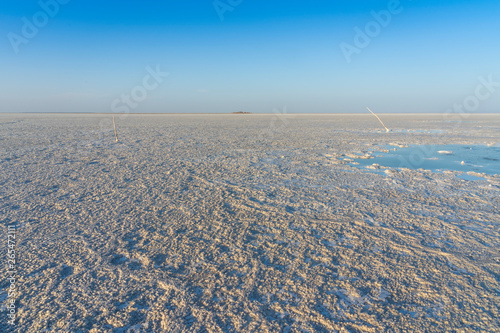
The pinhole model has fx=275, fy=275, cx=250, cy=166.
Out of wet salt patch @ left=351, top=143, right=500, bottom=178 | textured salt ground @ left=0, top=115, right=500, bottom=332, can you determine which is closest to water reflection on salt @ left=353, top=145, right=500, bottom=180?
wet salt patch @ left=351, top=143, right=500, bottom=178

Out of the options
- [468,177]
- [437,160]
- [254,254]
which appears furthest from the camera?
[437,160]

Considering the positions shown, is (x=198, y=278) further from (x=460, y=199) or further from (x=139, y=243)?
(x=460, y=199)

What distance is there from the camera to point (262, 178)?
17.1 ft

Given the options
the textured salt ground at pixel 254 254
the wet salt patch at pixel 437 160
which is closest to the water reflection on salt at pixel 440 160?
the wet salt patch at pixel 437 160

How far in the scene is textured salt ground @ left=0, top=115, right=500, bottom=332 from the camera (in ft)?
5.78

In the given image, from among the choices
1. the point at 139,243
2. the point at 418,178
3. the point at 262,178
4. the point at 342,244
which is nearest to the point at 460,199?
the point at 418,178

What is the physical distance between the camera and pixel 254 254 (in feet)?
8.30

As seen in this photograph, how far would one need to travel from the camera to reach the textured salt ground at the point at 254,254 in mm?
1763

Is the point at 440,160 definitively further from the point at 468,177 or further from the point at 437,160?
the point at 468,177

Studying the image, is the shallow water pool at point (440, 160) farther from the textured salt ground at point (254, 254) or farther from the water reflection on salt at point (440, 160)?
the textured salt ground at point (254, 254)

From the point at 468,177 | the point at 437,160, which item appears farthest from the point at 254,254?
the point at 437,160

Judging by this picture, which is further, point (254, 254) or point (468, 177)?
Result: point (468, 177)

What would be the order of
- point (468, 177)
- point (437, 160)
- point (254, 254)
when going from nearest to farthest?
1. point (254, 254)
2. point (468, 177)
3. point (437, 160)

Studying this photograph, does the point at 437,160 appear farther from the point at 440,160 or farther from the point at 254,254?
the point at 254,254
